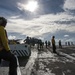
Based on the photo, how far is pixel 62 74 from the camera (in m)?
8.87

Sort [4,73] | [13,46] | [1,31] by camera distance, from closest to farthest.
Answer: [1,31]
[4,73]
[13,46]

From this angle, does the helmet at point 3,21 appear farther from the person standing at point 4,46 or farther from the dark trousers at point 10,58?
the dark trousers at point 10,58

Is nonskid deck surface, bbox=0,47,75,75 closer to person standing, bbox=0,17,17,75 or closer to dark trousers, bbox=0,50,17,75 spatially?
dark trousers, bbox=0,50,17,75

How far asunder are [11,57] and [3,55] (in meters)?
0.24

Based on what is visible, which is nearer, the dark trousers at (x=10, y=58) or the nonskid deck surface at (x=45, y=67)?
the dark trousers at (x=10, y=58)

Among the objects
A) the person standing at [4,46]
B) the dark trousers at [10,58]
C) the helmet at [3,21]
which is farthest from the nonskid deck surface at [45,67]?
the helmet at [3,21]

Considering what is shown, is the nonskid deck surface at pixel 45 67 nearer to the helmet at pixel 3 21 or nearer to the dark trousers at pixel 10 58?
the dark trousers at pixel 10 58

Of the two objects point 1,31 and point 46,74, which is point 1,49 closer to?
point 1,31

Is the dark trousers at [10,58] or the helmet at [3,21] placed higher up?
the helmet at [3,21]

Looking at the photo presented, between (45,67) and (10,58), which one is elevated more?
(10,58)

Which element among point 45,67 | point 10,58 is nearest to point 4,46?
point 10,58

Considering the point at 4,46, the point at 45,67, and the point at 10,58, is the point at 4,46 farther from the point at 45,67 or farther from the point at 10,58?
the point at 45,67

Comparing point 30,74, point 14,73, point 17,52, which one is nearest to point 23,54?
point 17,52

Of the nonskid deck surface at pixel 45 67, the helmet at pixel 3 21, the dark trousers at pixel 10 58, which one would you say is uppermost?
the helmet at pixel 3 21
